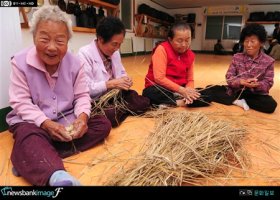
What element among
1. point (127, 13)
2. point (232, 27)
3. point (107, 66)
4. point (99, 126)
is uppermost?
point (127, 13)

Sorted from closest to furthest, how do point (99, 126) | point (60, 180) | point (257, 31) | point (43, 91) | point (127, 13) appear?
point (60, 180)
point (43, 91)
point (99, 126)
point (257, 31)
point (127, 13)

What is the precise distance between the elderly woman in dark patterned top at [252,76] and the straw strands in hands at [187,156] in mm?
740

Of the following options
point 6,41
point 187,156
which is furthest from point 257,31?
point 6,41

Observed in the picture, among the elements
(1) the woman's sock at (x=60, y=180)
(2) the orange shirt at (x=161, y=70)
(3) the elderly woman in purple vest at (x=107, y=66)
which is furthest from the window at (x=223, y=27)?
(1) the woman's sock at (x=60, y=180)

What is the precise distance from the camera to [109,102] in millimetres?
1808

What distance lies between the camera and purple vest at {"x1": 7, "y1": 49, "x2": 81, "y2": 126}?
128cm

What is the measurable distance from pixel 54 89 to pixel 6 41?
509mm

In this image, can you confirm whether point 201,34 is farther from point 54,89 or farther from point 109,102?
point 54,89

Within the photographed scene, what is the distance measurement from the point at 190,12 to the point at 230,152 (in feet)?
38.1

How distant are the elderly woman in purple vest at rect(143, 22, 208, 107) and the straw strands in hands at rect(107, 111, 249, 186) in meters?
0.60

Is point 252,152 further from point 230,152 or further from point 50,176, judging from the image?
point 50,176

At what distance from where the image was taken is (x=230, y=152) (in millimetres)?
1318

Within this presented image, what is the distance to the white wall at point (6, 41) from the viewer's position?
1.53m
